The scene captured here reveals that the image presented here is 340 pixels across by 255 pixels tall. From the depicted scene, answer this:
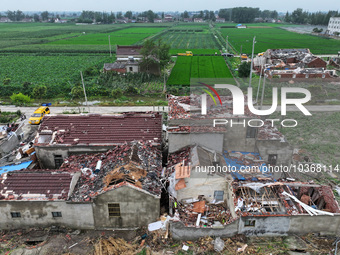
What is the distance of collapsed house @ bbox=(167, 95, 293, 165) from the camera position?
17.5 meters

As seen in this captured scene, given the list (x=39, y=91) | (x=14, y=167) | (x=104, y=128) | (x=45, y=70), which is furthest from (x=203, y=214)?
(x=45, y=70)

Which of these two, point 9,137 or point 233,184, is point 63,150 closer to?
point 9,137

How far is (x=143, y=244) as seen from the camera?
14289 millimetres

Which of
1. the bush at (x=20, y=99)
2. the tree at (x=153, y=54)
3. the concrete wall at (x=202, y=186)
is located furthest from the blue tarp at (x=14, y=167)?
the tree at (x=153, y=54)

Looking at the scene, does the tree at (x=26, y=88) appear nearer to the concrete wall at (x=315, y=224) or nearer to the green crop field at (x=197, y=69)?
the green crop field at (x=197, y=69)

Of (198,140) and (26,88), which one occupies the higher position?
(198,140)

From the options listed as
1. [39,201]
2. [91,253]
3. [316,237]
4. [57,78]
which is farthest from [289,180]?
[57,78]

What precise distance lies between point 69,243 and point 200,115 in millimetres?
11307

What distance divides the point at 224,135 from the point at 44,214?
12.1 metres

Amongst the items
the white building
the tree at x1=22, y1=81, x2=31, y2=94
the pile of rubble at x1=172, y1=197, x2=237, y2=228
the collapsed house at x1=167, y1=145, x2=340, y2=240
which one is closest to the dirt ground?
the collapsed house at x1=167, y1=145, x2=340, y2=240

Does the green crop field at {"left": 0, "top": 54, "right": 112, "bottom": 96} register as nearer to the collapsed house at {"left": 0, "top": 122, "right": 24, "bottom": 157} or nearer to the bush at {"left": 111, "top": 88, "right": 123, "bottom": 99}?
the bush at {"left": 111, "top": 88, "right": 123, "bottom": 99}

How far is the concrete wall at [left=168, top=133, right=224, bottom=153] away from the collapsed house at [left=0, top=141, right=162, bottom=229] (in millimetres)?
2853

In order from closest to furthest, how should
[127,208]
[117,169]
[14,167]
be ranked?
[127,208] → [117,169] → [14,167]

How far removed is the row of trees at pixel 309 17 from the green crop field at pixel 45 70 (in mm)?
129214
